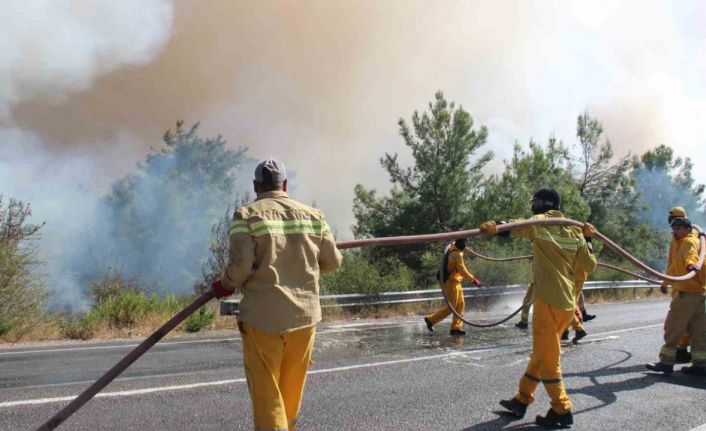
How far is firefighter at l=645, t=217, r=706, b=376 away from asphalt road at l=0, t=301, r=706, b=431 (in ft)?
0.65

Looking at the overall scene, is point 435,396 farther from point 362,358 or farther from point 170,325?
point 170,325

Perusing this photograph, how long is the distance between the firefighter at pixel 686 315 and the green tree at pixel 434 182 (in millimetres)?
12005

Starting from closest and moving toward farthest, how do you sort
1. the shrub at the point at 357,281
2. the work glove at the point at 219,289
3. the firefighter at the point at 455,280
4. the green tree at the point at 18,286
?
the work glove at the point at 219,289 < the green tree at the point at 18,286 < the firefighter at the point at 455,280 < the shrub at the point at 357,281

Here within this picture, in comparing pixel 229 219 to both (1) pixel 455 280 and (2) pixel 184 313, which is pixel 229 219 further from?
(2) pixel 184 313

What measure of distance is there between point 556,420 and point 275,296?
253cm

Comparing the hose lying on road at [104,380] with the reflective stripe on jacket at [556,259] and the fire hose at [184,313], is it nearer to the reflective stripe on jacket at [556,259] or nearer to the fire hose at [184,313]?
the fire hose at [184,313]

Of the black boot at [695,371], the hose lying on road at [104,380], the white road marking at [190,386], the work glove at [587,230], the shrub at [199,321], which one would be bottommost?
the black boot at [695,371]

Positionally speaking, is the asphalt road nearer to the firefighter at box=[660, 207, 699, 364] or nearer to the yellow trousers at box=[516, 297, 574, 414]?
the yellow trousers at box=[516, 297, 574, 414]

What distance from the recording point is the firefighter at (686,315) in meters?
6.02

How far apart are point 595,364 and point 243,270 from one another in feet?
17.1

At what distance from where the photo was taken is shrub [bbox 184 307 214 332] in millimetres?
8977

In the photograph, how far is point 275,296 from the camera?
2.83m

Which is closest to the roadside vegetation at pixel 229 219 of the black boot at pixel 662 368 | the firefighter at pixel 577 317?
the firefighter at pixel 577 317

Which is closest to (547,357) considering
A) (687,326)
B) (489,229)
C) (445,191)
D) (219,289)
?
(489,229)
